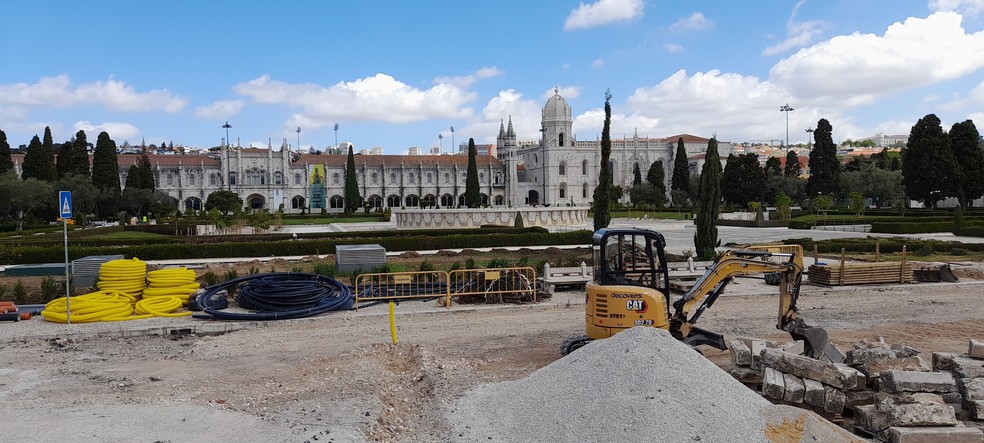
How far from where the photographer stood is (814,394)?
696 centimetres

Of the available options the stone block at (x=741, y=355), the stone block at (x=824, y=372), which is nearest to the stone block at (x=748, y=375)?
the stone block at (x=741, y=355)

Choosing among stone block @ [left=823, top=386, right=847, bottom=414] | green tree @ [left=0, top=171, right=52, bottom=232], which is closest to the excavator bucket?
stone block @ [left=823, top=386, right=847, bottom=414]

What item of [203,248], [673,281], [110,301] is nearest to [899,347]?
[673,281]

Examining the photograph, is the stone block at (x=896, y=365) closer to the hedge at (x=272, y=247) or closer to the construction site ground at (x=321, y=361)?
the construction site ground at (x=321, y=361)

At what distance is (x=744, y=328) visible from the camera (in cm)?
1188

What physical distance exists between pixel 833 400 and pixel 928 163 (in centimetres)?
4956

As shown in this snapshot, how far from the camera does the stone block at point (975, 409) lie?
21.5 ft

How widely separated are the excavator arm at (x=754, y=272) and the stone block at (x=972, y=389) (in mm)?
1533

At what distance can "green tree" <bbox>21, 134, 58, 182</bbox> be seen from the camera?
49.1 m

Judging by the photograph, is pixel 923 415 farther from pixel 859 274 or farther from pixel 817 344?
pixel 859 274

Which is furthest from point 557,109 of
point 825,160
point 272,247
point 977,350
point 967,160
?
point 977,350

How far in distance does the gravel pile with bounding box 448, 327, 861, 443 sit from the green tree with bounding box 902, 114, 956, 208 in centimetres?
4962

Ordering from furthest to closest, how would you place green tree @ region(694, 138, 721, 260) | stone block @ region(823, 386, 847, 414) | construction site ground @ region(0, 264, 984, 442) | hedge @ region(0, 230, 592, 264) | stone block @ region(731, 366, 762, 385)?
1. hedge @ region(0, 230, 592, 264)
2. green tree @ region(694, 138, 721, 260)
3. stone block @ region(731, 366, 762, 385)
4. stone block @ region(823, 386, 847, 414)
5. construction site ground @ region(0, 264, 984, 442)

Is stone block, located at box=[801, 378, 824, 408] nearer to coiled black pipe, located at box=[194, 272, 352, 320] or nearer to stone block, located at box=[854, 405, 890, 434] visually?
stone block, located at box=[854, 405, 890, 434]
